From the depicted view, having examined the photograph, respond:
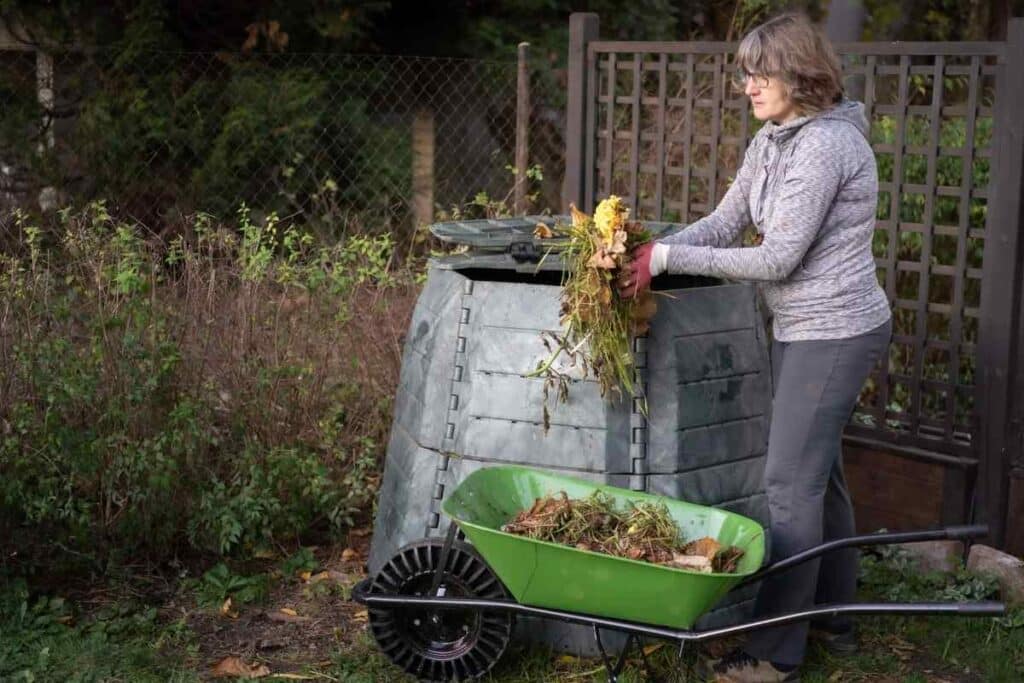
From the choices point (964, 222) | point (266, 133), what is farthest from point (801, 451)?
point (266, 133)

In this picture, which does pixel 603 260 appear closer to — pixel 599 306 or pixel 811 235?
pixel 599 306

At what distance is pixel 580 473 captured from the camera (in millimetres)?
4055

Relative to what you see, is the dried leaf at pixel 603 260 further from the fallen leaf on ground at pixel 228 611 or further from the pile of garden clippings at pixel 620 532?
the fallen leaf on ground at pixel 228 611

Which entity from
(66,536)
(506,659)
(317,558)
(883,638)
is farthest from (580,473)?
(66,536)

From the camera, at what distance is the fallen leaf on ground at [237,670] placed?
13.9ft

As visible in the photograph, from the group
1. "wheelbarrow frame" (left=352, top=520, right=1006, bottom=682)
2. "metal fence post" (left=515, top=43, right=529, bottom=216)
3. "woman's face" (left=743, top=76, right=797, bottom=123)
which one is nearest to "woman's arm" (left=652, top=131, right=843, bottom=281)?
"woman's face" (left=743, top=76, right=797, bottom=123)

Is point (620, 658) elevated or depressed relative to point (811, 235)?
depressed

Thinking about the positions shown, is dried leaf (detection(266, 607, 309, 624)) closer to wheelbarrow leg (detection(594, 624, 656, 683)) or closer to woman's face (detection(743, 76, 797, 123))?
wheelbarrow leg (detection(594, 624, 656, 683))

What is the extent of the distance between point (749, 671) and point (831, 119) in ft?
5.38

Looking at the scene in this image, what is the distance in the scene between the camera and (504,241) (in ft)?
13.9

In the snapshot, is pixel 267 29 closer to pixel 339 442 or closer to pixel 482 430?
pixel 339 442

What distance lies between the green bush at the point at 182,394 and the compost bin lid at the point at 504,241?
1226 mm

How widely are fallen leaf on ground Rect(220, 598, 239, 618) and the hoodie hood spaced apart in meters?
2.44

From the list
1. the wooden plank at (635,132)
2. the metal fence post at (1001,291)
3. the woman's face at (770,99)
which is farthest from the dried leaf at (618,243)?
the wooden plank at (635,132)
